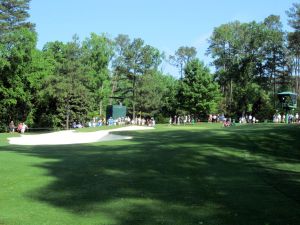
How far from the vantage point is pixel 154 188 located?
11906mm

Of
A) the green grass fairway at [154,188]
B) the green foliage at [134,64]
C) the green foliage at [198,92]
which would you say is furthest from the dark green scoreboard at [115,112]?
the green grass fairway at [154,188]

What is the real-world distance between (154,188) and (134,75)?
75.6 meters

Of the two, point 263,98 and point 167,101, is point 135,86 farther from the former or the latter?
point 263,98

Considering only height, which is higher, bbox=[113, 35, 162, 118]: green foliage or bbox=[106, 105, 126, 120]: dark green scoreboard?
bbox=[113, 35, 162, 118]: green foliage

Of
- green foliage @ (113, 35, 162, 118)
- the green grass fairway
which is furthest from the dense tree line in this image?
the green grass fairway

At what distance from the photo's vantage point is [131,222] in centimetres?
902

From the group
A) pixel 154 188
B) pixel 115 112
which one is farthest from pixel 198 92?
pixel 154 188

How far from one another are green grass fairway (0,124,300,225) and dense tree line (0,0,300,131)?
39.3m

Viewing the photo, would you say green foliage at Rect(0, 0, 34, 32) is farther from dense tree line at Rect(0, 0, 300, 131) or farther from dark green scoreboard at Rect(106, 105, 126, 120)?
dark green scoreboard at Rect(106, 105, 126, 120)

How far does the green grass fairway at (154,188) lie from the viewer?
9.41 m

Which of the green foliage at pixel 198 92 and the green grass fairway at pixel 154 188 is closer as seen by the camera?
the green grass fairway at pixel 154 188

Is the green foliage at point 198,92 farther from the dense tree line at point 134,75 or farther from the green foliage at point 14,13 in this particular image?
the green foliage at point 14,13

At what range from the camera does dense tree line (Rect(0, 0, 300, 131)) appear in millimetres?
61031

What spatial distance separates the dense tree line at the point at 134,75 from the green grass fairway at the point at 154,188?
3927 cm
